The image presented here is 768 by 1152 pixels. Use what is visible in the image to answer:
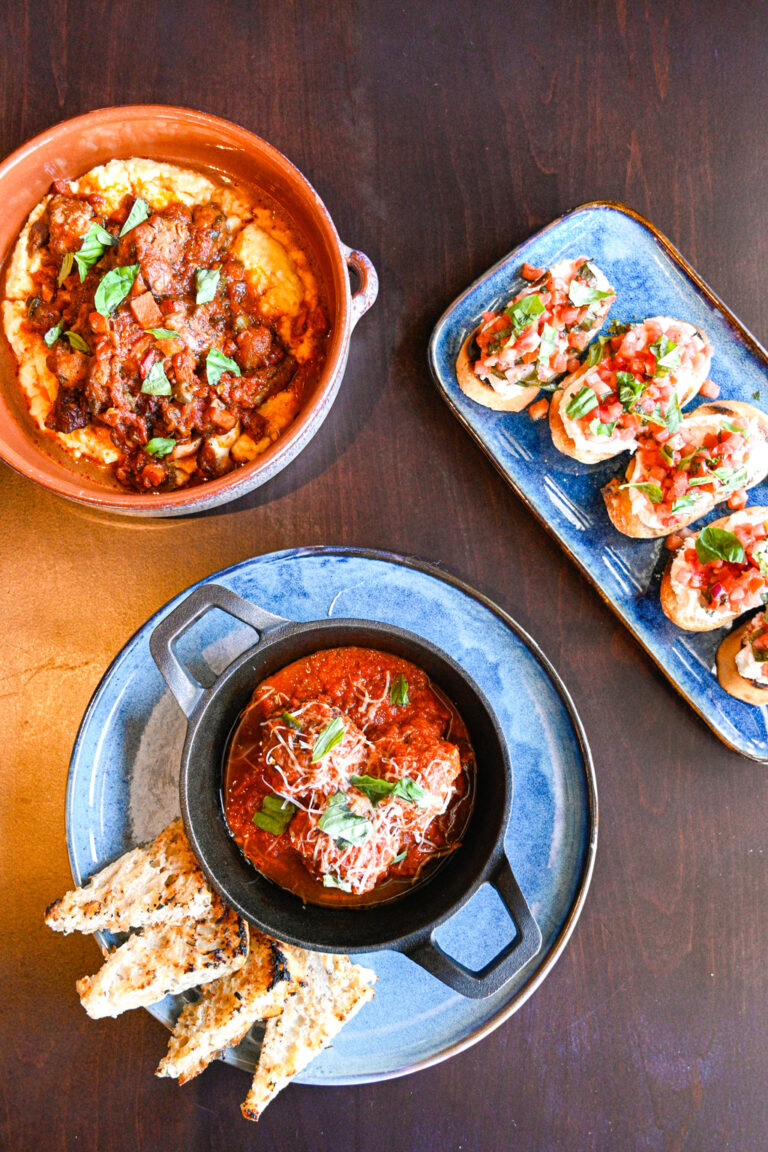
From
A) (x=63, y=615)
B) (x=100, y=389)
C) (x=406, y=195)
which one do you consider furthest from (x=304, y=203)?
(x=63, y=615)

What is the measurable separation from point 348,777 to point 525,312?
1662 mm

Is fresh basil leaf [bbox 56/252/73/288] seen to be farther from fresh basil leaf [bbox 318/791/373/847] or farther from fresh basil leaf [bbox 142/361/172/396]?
fresh basil leaf [bbox 318/791/373/847]

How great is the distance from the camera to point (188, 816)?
7.25 ft

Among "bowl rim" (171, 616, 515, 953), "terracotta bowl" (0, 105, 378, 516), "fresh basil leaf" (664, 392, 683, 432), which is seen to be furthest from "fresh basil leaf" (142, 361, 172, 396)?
"fresh basil leaf" (664, 392, 683, 432)

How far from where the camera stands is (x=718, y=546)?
270 centimetres

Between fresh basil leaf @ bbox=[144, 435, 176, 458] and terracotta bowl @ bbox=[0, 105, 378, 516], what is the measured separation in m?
0.14

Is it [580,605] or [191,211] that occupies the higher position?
[191,211]

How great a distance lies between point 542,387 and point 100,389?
4.89 feet

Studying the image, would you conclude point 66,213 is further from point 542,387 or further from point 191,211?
point 542,387

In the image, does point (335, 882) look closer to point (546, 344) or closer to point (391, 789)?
point (391, 789)

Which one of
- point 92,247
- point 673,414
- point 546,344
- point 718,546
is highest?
point 92,247

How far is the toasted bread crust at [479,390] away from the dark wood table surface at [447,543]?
6.5 inches

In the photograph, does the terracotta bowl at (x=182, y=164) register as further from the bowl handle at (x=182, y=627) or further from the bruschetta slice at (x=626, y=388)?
the bruschetta slice at (x=626, y=388)

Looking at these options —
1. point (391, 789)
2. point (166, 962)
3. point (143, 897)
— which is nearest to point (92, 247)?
point (391, 789)
